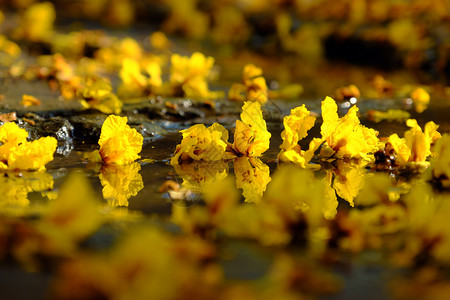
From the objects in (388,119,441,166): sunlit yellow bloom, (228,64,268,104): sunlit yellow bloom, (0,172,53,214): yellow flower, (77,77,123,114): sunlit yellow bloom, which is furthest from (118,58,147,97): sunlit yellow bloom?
(388,119,441,166): sunlit yellow bloom

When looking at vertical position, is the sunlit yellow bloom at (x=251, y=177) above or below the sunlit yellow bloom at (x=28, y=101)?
below

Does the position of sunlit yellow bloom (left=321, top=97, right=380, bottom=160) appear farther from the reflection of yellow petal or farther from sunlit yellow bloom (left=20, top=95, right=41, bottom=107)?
sunlit yellow bloom (left=20, top=95, right=41, bottom=107)

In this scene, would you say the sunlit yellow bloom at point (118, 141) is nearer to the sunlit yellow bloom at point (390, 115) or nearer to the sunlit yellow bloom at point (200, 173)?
the sunlit yellow bloom at point (200, 173)

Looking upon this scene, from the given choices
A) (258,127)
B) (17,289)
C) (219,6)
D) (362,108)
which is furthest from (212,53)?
(17,289)

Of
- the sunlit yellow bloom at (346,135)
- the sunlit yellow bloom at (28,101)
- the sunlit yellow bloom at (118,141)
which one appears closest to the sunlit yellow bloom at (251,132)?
the sunlit yellow bloom at (346,135)

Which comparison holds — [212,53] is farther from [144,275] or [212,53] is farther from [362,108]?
[144,275]

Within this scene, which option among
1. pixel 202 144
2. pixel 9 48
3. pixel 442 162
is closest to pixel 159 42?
pixel 9 48
